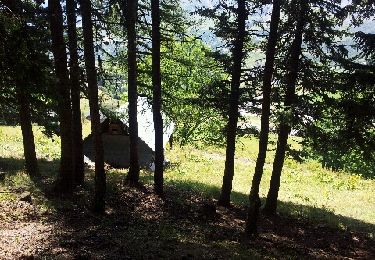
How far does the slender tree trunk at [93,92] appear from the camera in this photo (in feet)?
40.2

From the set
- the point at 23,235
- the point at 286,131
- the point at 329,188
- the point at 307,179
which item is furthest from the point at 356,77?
the point at 307,179

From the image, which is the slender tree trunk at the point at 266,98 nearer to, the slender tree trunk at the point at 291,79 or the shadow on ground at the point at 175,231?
the shadow on ground at the point at 175,231

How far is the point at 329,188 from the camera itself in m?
34.4

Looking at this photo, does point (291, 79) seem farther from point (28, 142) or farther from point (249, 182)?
point (249, 182)

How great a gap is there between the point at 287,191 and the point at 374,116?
17.9m

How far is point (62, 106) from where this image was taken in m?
14.0

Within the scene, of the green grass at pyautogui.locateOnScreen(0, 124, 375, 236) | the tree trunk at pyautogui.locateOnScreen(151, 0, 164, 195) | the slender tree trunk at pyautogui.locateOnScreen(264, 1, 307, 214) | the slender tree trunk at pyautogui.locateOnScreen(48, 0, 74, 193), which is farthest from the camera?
the green grass at pyautogui.locateOnScreen(0, 124, 375, 236)

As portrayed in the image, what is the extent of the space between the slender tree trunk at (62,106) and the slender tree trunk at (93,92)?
2.45 feet

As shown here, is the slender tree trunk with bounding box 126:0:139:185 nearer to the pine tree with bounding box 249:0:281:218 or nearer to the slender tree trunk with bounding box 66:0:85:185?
the slender tree trunk with bounding box 66:0:85:185

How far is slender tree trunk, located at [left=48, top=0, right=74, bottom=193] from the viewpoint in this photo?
13.6 metres

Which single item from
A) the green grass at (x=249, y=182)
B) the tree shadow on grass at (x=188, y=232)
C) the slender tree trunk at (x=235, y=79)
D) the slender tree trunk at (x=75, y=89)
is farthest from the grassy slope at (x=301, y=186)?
the slender tree trunk at (x=75, y=89)

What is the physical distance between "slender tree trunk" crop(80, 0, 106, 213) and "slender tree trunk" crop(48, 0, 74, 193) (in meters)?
0.75

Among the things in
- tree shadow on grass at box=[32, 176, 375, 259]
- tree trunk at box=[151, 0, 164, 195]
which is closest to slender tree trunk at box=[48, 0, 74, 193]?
tree shadow on grass at box=[32, 176, 375, 259]

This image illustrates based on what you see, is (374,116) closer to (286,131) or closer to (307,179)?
(286,131)
